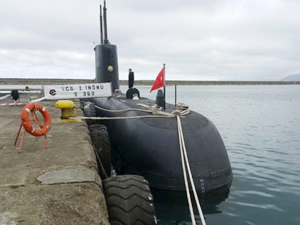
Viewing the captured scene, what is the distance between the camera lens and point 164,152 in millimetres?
6625

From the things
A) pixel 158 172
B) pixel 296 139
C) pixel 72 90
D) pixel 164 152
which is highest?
pixel 72 90

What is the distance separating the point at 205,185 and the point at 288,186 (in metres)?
3.19

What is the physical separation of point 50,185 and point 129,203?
3.53ft

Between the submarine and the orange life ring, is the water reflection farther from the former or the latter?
the orange life ring

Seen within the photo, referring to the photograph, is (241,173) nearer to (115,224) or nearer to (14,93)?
(115,224)

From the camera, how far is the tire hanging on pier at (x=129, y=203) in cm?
389

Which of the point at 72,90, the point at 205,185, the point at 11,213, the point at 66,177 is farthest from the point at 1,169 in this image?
the point at 72,90

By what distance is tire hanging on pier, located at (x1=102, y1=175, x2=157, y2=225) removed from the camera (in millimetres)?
3889

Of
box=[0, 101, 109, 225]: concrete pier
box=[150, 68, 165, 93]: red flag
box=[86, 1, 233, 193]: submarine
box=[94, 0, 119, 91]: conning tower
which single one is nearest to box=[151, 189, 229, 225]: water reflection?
box=[86, 1, 233, 193]: submarine

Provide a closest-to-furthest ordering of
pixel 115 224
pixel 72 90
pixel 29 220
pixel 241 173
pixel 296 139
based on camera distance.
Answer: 1. pixel 29 220
2. pixel 115 224
3. pixel 241 173
4. pixel 72 90
5. pixel 296 139

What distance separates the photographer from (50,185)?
3.88 meters

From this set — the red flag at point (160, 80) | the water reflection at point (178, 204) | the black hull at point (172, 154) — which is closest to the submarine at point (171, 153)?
the black hull at point (172, 154)

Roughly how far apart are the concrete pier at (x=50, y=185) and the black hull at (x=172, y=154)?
1.40 m

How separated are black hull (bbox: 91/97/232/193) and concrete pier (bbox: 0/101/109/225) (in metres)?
1.40
